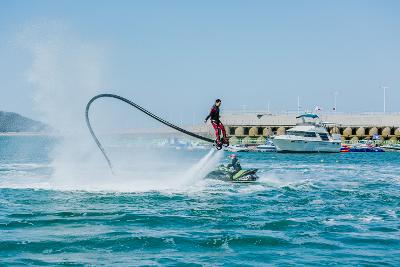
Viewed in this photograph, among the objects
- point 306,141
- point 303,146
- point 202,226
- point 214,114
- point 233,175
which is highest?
point 214,114

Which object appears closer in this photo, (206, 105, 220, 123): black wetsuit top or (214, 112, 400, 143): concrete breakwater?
(206, 105, 220, 123): black wetsuit top

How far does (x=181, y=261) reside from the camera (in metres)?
21.3

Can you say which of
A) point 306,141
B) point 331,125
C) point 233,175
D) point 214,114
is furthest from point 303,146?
point 214,114

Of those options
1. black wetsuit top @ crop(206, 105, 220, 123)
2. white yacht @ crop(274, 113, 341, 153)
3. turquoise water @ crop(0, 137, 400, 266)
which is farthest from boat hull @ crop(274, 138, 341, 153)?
black wetsuit top @ crop(206, 105, 220, 123)

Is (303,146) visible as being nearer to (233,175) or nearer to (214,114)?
(233,175)

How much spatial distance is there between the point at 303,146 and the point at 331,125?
4352 centimetres

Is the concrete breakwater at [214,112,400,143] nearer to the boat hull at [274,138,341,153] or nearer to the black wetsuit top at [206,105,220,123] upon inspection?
the boat hull at [274,138,341,153]

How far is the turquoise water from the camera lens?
22.0 meters

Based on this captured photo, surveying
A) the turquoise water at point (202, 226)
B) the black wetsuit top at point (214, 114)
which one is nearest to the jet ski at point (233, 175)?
the turquoise water at point (202, 226)

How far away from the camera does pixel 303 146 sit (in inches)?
4338

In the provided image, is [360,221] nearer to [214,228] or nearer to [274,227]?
[274,227]

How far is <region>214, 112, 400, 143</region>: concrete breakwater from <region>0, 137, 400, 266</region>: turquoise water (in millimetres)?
106180

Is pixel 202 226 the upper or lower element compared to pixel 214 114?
lower

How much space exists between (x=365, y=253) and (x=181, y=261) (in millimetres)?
6392
